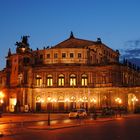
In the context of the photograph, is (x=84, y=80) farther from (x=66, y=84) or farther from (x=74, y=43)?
(x=74, y=43)

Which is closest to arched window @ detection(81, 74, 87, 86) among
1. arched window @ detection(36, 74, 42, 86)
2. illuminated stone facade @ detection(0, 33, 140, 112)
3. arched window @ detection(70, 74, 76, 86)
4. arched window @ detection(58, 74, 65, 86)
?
illuminated stone facade @ detection(0, 33, 140, 112)

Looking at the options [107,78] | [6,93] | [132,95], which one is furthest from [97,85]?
[6,93]

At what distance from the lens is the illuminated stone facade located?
9081 cm

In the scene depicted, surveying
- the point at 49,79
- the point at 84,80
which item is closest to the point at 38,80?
the point at 49,79

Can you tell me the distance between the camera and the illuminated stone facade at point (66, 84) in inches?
3575

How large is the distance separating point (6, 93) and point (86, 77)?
2448 cm

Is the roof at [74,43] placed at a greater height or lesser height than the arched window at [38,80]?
greater

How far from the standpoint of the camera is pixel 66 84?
9262cm

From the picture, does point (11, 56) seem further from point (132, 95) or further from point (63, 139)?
point (63, 139)

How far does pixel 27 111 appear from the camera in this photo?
292 feet

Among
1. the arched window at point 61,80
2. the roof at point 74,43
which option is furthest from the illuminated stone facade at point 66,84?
the roof at point 74,43

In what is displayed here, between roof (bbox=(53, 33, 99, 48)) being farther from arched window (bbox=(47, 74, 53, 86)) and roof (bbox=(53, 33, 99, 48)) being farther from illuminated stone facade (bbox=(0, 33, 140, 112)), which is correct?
arched window (bbox=(47, 74, 53, 86))

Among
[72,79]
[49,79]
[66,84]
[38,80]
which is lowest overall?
[66,84]

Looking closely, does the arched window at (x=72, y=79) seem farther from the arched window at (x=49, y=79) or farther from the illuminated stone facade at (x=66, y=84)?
the arched window at (x=49, y=79)
